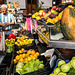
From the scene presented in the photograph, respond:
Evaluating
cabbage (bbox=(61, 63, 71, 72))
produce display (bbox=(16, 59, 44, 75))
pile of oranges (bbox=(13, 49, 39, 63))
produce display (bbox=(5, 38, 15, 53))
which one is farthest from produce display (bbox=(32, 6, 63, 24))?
produce display (bbox=(5, 38, 15, 53))

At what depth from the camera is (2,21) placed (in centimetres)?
370

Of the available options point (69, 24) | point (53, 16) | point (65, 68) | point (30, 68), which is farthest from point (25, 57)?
point (69, 24)

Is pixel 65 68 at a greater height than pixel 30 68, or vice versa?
pixel 65 68

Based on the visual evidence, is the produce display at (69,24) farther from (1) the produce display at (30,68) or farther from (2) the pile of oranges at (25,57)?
(2) the pile of oranges at (25,57)

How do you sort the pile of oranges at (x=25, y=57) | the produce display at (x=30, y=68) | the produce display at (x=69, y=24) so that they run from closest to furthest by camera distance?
1. the produce display at (x=69, y=24)
2. the produce display at (x=30, y=68)
3. the pile of oranges at (x=25, y=57)

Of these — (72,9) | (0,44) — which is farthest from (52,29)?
(0,44)

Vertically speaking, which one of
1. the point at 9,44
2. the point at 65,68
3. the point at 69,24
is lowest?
the point at 9,44

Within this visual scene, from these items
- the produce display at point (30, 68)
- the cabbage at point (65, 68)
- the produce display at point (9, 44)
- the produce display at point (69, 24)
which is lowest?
the produce display at point (9, 44)

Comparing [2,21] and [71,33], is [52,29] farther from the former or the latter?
[2,21]

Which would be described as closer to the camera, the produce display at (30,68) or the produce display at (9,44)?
the produce display at (30,68)

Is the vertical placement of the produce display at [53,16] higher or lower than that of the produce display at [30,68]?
higher

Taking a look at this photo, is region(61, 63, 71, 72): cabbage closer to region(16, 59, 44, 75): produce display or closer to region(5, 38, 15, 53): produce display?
region(16, 59, 44, 75): produce display

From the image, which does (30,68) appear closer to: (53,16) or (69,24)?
(69,24)

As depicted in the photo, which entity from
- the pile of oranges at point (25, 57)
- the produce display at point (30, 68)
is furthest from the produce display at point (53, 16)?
the produce display at point (30, 68)
